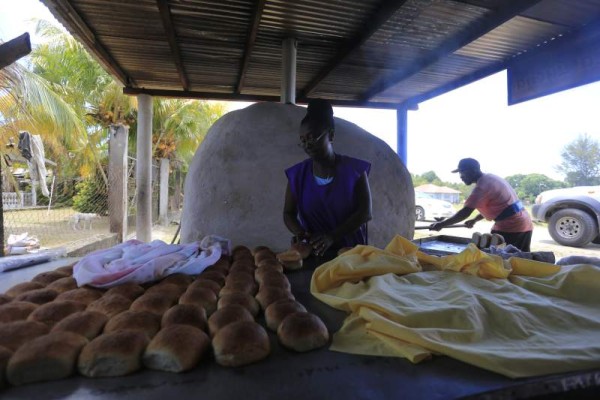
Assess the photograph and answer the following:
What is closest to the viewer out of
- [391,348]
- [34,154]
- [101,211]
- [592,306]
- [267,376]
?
[267,376]

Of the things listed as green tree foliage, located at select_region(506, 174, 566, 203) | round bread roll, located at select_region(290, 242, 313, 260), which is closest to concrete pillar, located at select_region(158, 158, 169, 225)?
round bread roll, located at select_region(290, 242, 313, 260)

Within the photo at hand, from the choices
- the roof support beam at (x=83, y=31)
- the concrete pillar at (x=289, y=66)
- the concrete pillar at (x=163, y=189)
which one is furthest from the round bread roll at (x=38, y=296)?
the concrete pillar at (x=163, y=189)

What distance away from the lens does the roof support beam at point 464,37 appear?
3.22 metres

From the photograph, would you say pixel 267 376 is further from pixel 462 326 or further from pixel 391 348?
pixel 462 326

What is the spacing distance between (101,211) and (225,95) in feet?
21.1

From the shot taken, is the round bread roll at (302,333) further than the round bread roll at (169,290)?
No

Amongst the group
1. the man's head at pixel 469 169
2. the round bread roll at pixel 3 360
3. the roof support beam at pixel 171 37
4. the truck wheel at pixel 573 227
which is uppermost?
the roof support beam at pixel 171 37

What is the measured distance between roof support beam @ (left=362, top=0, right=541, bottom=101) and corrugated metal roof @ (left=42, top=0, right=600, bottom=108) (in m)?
0.01

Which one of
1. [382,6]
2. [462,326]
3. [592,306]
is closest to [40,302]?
[462,326]

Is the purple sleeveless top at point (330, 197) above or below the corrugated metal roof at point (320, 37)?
below

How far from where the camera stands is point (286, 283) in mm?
1462

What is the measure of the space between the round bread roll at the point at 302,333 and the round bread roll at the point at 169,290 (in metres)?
0.49

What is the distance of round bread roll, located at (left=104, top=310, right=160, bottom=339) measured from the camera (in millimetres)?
1010

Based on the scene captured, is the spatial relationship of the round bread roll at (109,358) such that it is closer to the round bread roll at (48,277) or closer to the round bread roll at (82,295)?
the round bread roll at (82,295)
